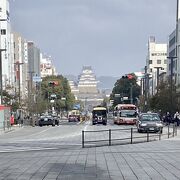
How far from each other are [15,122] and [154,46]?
109887 millimetres

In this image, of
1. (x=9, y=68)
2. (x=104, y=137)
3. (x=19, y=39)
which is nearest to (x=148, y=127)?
(x=104, y=137)

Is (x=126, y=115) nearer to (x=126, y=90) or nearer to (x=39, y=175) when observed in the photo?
(x=39, y=175)

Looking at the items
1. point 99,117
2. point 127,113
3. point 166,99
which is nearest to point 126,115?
point 127,113

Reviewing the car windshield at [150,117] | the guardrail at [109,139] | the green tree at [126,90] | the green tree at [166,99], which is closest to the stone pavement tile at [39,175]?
the guardrail at [109,139]

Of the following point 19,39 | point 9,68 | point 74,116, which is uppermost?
point 19,39

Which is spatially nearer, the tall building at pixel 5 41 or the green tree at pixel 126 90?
the tall building at pixel 5 41

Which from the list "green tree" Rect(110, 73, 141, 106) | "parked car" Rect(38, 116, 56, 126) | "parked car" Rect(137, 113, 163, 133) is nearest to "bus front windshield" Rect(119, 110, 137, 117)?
"parked car" Rect(38, 116, 56, 126)

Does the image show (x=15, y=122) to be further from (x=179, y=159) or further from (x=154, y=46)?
(x=154, y=46)

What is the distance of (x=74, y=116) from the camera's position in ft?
333

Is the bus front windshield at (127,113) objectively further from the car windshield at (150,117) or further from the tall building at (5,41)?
the tall building at (5,41)

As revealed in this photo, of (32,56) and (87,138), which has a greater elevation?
(32,56)

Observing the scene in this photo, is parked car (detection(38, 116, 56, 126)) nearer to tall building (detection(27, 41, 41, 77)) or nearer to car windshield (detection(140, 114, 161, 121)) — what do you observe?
car windshield (detection(140, 114, 161, 121))

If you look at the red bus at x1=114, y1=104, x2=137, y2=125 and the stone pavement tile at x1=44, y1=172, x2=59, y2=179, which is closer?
the stone pavement tile at x1=44, y1=172, x2=59, y2=179

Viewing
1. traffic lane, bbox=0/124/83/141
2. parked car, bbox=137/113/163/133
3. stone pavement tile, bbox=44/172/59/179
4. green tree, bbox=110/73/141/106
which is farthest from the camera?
green tree, bbox=110/73/141/106
